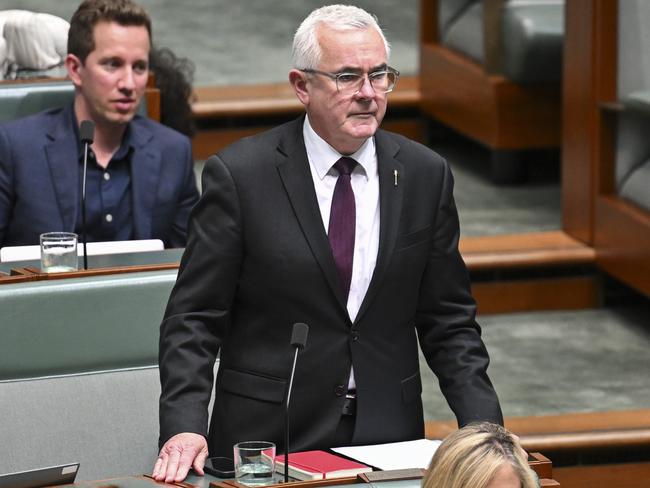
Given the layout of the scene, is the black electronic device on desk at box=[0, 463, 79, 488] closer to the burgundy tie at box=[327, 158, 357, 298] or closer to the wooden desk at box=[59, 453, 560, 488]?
the wooden desk at box=[59, 453, 560, 488]

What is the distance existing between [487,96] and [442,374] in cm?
268

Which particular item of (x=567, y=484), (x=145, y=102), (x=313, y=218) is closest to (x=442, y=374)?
(x=313, y=218)

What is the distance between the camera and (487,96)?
4805 millimetres

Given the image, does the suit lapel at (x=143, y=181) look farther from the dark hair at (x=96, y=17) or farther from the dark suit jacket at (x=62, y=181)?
the dark hair at (x=96, y=17)

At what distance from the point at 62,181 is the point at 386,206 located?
1.25m

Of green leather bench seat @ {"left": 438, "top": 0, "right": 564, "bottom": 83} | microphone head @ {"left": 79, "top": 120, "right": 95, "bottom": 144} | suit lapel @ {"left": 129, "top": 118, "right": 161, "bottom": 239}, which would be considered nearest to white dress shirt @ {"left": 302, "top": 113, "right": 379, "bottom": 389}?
microphone head @ {"left": 79, "top": 120, "right": 95, "bottom": 144}

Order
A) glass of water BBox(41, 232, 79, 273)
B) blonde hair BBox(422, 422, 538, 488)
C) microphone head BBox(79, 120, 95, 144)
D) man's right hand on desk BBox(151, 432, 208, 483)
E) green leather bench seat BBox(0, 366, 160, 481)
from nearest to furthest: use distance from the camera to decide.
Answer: blonde hair BBox(422, 422, 538, 488), man's right hand on desk BBox(151, 432, 208, 483), green leather bench seat BBox(0, 366, 160, 481), glass of water BBox(41, 232, 79, 273), microphone head BBox(79, 120, 95, 144)

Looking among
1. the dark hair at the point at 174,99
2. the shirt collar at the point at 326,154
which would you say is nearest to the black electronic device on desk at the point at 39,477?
the shirt collar at the point at 326,154

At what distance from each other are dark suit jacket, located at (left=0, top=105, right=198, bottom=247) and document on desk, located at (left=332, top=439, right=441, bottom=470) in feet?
4.03

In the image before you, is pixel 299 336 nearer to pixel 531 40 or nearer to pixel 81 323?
pixel 81 323

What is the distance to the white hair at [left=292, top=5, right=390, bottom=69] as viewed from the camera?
210cm

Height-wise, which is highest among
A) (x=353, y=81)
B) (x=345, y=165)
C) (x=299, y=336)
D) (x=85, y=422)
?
(x=353, y=81)

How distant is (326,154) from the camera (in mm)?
2182

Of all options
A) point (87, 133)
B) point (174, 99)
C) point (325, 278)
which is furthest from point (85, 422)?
point (174, 99)
